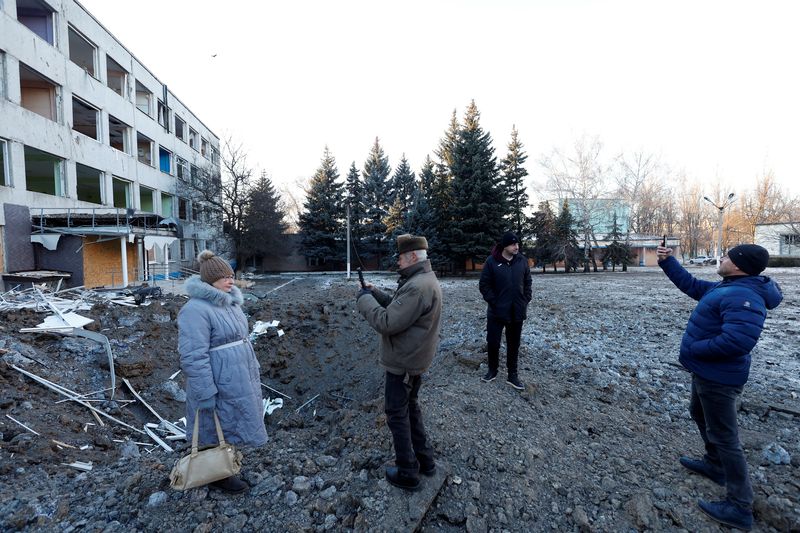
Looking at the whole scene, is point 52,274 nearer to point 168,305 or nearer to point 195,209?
point 168,305

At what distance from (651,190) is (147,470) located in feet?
136

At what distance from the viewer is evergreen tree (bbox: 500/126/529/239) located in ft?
100

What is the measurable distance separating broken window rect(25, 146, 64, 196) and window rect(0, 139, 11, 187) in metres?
1.08

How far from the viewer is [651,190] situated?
35500 mm

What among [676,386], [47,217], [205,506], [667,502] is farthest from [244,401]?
[47,217]

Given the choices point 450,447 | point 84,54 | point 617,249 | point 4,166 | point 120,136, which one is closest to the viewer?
point 450,447

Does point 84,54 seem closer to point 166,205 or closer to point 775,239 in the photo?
point 166,205

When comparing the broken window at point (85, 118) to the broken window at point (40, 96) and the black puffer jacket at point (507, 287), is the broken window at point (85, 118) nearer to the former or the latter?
the broken window at point (40, 96)

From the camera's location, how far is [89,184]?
68.0 feet

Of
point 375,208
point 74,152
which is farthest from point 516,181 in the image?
point 74,152

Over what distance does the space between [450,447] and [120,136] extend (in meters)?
27.2

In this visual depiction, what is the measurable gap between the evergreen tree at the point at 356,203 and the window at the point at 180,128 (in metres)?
14.0

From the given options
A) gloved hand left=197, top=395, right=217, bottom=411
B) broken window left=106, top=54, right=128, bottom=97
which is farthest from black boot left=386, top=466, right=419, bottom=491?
broken window left=106, top=54, right=128, bottom=97

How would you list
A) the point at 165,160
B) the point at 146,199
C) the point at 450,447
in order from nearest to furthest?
the point at 450,447 → the point at 146,199 → the point at 165,160
